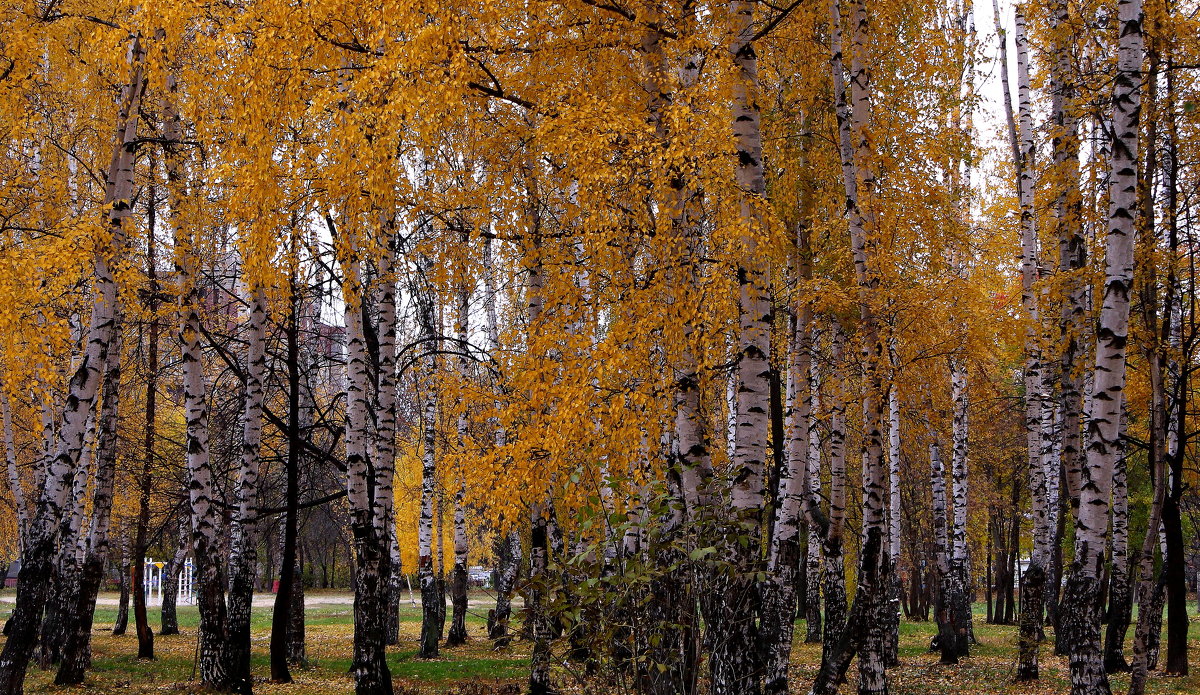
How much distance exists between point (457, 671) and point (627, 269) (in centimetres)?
909

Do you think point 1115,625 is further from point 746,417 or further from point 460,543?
point 460,543

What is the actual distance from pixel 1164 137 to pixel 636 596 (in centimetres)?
866

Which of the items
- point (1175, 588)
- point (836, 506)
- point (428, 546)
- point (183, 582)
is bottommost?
point (183, 582)

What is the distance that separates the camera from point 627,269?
7.80 m

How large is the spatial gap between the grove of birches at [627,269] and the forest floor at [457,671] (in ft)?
1.28

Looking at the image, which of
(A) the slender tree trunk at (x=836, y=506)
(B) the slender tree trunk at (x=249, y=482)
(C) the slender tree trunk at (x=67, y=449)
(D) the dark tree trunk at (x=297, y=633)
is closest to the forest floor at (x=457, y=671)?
(D) the dark tree trunk at (x=297, y=633)

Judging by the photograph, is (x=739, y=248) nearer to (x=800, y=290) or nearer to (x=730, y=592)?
(x=730, y=592)

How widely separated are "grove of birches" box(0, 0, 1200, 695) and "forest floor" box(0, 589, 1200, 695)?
1.28 feet

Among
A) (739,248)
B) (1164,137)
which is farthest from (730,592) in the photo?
(1164,137)

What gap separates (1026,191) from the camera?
488 inches

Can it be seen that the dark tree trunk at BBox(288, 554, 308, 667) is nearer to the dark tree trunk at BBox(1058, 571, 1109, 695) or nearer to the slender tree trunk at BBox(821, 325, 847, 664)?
the slender tree trunk at BBox(821, 325, 847, 664)

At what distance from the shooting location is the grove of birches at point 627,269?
279 inches

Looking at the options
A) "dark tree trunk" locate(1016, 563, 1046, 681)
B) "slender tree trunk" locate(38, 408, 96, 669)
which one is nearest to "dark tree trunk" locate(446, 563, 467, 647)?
"slender tree trunk" locate(38, 408, 96, 669)

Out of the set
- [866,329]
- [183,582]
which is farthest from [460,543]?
[183,582]
